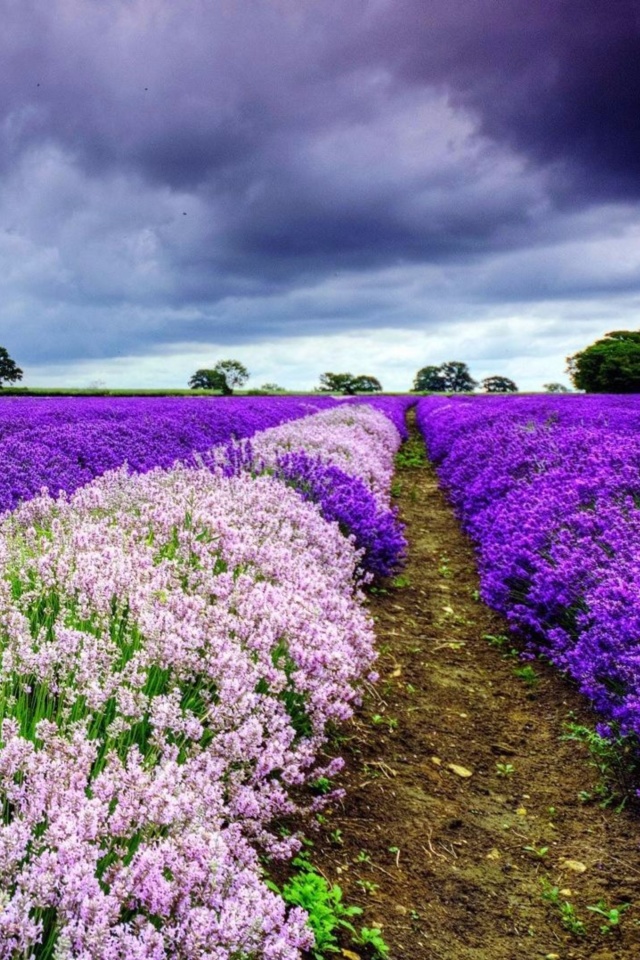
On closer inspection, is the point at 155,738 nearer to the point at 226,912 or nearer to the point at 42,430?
the point at 226,912

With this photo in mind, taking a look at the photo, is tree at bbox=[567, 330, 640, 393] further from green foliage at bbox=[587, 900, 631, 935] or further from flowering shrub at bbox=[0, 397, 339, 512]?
green foliage at bbox=[587, 900, 631, 935]

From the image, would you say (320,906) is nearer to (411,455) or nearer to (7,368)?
(411,455)

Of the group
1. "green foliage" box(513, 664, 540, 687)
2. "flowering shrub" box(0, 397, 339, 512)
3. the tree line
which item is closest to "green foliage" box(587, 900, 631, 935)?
"green foliage" box(513, 664, 540, 687)

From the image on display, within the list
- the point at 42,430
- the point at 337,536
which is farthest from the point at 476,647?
the point at 42,430

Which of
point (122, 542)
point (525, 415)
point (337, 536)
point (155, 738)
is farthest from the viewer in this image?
point (525, 415)

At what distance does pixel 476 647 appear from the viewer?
594 cm

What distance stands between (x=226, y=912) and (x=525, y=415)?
1629 centimetres

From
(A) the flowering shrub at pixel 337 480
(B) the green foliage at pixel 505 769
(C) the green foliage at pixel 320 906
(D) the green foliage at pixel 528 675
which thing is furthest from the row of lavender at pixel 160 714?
(A) the flowering shrub at pixel 337 480

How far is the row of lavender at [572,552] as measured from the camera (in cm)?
427

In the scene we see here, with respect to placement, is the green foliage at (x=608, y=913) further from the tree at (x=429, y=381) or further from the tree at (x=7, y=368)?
the tree at (x=429, y=381)

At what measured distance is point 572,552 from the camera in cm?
562

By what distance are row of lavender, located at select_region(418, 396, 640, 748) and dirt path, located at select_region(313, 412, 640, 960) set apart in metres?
0.39

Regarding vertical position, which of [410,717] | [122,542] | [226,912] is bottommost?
[410,717]

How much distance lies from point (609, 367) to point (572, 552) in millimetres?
54241
